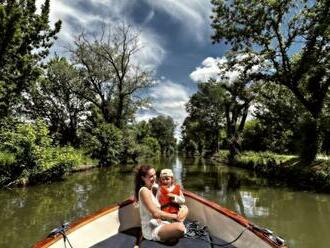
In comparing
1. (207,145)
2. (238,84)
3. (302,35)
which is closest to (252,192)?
(238,84)

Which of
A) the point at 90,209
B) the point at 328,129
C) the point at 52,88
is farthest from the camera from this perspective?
the point at 52,88

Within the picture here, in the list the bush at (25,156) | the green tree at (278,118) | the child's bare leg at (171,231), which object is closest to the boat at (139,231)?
the child's bare leg at (171,231)

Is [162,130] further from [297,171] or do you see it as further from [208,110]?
[297,171]

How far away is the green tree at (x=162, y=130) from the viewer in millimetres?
89562

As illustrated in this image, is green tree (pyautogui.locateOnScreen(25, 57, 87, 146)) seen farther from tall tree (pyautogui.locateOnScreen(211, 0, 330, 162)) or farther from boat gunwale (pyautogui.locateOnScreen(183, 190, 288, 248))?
boat gunwale (pyautogui.locateOnScreen(183, 190, 288, 248))

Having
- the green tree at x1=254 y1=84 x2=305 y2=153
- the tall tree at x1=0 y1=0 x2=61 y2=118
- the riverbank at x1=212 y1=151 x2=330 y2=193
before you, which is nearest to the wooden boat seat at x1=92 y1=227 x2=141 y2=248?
the riverbank at x1=212 y1=151 x2=330 y2=193

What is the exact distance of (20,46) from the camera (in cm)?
2198

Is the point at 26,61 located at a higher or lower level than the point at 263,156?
higher

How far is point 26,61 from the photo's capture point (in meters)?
22.0

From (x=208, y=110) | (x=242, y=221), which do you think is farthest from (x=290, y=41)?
(x=208, y=110)

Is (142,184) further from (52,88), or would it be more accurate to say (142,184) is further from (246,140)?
(246,140)

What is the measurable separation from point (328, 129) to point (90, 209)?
13.7 m

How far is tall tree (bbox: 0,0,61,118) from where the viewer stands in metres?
19.1

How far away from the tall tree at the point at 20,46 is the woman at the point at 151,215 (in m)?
16.3
